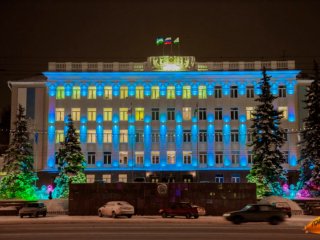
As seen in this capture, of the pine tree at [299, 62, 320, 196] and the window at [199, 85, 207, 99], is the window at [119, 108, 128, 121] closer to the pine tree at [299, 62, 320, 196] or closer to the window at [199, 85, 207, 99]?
the window at [199, 85, 207, 99]

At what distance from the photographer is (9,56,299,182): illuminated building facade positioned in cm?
7781

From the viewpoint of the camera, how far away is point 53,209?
45406mm

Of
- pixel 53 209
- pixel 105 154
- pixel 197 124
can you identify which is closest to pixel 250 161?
pixel 197 124

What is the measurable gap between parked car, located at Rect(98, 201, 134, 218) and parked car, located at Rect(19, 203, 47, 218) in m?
5.17

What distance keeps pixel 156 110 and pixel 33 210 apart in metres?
40.4

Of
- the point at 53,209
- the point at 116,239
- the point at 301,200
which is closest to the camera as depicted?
the point at 116,239

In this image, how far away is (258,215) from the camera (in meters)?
33.5

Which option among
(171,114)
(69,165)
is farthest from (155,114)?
(69,165)

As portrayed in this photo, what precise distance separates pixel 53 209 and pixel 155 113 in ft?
118

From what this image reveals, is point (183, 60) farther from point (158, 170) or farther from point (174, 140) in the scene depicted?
point (158, 170)

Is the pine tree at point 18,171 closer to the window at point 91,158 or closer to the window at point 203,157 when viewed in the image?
the window at point 91,158

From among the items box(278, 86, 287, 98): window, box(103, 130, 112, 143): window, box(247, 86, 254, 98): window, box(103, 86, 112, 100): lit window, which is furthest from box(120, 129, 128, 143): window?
box(278, 86, 287, 98): window

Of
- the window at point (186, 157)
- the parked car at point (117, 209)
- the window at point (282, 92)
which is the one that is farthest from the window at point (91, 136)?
the parked car at point (117, 209)

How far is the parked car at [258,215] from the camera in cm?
3306
